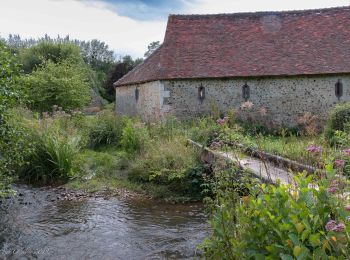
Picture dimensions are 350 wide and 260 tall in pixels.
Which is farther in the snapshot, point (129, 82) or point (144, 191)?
point (129, 82)

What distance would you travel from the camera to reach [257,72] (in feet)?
55.5

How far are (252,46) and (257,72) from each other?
5.96 ft

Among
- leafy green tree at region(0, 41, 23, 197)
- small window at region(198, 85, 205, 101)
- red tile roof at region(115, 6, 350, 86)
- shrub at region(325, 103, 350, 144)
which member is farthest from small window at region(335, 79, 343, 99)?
leafy green tree at region(0, 41, 23, 197)

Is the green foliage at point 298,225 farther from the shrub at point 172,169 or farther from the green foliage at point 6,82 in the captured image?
the shrub at point 172,169

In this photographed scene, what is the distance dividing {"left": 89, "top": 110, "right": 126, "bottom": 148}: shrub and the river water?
16.2ft

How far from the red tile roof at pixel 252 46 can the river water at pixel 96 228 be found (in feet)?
31.2

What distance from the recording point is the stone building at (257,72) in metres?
16.9

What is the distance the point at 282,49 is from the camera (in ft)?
58.6

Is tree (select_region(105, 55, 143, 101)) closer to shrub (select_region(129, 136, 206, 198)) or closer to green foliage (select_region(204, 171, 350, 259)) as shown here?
shrub (select_region(129, 136, 206, 198))

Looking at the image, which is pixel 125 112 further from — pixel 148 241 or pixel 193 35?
pixel 148 241

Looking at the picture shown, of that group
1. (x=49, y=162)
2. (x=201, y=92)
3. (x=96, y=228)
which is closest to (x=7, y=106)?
(x=96, y=228)

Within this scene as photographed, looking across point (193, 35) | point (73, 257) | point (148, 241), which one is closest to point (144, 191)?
point (148, 241)

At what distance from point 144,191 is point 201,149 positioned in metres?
1.64

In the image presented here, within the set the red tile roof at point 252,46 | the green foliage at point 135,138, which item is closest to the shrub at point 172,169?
the green foliage at point 135,138
